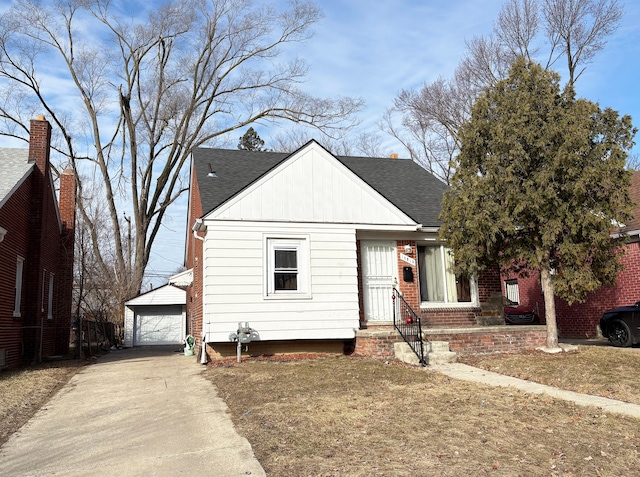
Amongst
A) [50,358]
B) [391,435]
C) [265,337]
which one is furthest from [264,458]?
[50,358]

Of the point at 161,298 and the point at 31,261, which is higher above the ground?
the point at 31,261

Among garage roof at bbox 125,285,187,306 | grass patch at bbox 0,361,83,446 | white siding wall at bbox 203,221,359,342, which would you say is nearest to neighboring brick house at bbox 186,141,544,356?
white siding wall at bbox 203,221,359,342

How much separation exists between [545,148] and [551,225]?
164 centimetres

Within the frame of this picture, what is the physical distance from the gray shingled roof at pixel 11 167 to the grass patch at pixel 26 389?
12.3 feet

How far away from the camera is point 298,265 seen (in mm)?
12328

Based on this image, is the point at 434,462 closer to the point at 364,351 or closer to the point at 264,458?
the point at 264,458

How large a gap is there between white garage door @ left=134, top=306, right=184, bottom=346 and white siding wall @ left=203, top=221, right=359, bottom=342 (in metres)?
17.4

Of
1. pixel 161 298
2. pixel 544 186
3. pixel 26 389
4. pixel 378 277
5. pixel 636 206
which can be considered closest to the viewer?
pixel 26 389

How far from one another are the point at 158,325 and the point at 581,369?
2307cm

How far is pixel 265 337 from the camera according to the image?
1170 cm

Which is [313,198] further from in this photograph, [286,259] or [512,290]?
[512,290]

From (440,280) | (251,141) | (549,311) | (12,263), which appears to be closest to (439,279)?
(440,280)

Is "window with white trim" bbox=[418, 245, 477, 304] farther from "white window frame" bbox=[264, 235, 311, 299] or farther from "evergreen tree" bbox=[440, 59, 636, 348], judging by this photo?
"white window frame" bbox=[264, 235, 311, 299]

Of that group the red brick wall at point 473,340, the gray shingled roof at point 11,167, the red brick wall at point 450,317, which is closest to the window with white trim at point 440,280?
the red brick wall at point 450,317
